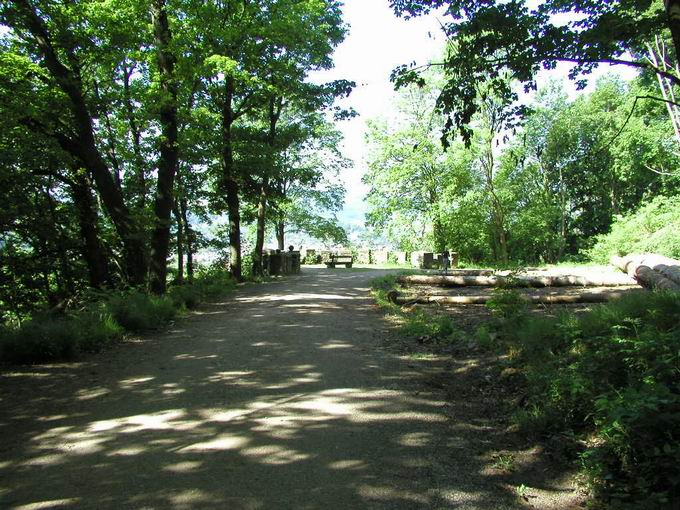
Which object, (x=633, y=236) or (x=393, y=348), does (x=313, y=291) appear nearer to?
(x=393, y=348)

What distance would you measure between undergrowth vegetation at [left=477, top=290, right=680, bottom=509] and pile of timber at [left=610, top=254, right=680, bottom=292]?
4277 mm

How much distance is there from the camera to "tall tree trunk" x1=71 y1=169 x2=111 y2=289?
13340 millimetres

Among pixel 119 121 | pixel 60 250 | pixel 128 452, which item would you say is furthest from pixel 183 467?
pixel 119 121

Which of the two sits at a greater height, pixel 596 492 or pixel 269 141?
pixel 269 141

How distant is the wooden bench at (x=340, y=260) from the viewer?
30.1 metres

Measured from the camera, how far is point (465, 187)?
116 ft

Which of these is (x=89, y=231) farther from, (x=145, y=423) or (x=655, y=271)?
(x=655, y=271)

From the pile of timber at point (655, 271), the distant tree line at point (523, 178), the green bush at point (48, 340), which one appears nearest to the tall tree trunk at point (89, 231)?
the green bush at point (48, 340)

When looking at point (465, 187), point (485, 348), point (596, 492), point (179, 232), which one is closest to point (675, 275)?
point (485, 348)

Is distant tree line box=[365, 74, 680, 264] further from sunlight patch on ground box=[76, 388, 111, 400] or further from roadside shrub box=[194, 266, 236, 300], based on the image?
sunlight patch on ground box=[76, 388, 111, 400]

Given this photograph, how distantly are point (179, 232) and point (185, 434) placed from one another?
14.6 meters

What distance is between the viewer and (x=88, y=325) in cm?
770

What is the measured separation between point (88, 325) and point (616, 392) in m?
7.61

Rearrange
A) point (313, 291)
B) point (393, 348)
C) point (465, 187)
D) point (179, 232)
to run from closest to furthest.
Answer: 1. point (393, 348)
2. point (313, 291)
3. point (179, 232)
4. point (465, 187)
